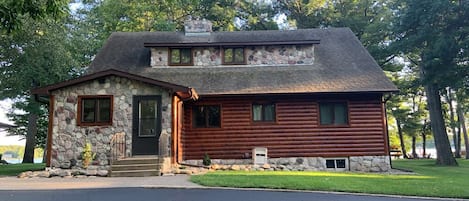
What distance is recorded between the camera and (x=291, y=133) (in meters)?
15.2

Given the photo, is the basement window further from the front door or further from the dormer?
the front door

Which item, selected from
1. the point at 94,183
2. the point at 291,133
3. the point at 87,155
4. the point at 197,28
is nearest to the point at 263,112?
the point at 291,133

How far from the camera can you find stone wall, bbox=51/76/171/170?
42.1ft

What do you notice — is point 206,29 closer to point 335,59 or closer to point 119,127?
point 335,59

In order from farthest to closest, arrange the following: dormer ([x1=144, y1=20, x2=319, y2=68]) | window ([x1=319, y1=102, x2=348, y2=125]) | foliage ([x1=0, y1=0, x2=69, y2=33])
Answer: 1. dormer ([x1=144, y1=20, x2=319, y2=68])
2. window ([x1=319, y1=102, x2=348, y2=125])
3. foliage ([x1=0, y1=0, x2=69, y2=33])

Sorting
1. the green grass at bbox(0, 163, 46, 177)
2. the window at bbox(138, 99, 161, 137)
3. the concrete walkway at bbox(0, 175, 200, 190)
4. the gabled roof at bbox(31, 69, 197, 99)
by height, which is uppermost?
the gabled roof at bbox(31, 69, 197, 99)

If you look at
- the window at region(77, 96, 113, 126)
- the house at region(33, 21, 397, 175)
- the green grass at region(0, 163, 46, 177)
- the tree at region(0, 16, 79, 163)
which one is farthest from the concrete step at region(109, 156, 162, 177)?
the tree at region(0, 16, 79, 163)

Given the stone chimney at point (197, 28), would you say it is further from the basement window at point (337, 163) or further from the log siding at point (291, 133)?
the basement window at point (337, 163)

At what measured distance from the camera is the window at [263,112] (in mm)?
15430

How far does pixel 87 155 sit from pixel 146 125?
2.22 meters

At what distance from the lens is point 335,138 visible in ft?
49.8

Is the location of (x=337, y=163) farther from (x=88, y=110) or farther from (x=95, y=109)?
(x=88, y=110)

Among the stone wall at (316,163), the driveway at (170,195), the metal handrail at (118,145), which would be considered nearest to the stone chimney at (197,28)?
the stone wall at (316,163)

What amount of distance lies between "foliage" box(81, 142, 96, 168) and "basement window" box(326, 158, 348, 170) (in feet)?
29.8
